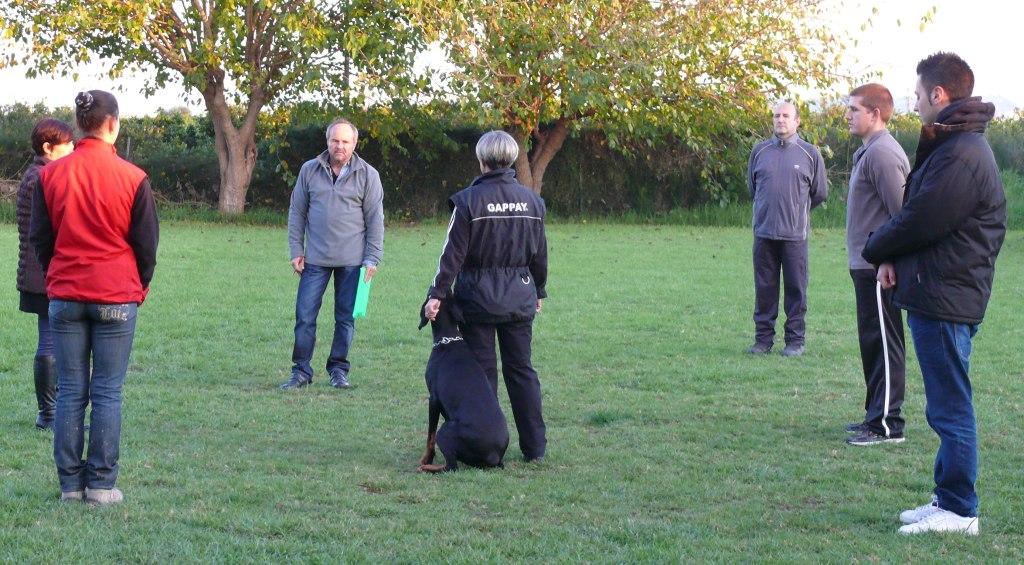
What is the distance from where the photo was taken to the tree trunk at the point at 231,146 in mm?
26781

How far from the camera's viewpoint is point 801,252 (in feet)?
33.6

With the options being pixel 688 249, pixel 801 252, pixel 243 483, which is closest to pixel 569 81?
pixel 688 249

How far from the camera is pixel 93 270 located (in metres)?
4.92

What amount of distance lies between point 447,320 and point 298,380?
2.60 meters

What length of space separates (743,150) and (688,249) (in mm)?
7277

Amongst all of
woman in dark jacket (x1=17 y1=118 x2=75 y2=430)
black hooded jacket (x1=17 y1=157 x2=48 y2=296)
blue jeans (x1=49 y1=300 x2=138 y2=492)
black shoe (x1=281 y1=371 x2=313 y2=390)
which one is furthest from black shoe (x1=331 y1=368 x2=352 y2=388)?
blue jeans (x1=49 y1=300 x2=138 y2=492)

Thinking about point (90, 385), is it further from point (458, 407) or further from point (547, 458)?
point (547, 458)

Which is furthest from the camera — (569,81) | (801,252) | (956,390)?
(569,81)

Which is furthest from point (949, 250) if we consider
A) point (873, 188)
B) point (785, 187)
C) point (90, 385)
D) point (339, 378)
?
point (785, 187)

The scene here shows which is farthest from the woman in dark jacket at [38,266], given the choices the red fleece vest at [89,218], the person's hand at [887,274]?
the person's hand at [887,274]

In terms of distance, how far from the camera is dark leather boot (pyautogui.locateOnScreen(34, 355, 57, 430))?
22.4 feet

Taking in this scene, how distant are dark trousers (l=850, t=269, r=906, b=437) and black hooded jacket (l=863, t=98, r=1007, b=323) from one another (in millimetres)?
1913

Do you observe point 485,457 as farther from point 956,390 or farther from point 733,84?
point 733,84

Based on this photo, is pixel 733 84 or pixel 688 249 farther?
pixel 733 84
